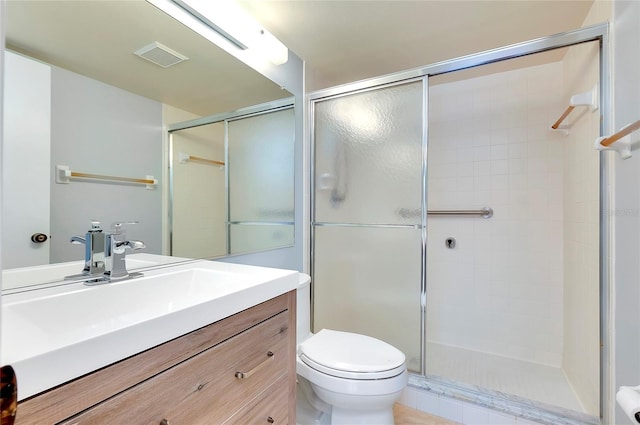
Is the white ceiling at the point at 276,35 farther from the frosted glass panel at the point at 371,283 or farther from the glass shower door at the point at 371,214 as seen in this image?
the frosted glass panel at the point at 371,283

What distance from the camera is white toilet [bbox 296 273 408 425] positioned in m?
1.20

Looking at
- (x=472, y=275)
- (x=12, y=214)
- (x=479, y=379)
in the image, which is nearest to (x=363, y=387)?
(x=479, y=379)

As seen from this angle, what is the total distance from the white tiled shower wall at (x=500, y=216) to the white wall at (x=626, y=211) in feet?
3.03

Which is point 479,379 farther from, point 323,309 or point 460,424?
point 323,309

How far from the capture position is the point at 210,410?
27.8 inches

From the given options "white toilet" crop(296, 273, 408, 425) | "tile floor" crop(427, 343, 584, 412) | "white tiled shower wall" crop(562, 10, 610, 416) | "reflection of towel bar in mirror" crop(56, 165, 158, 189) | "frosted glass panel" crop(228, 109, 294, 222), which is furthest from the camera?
"tile floor" crop(427, 343, 584, 412)

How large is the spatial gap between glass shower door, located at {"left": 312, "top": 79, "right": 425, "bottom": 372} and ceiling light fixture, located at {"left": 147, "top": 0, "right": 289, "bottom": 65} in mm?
539

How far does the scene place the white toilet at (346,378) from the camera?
120 centimetres

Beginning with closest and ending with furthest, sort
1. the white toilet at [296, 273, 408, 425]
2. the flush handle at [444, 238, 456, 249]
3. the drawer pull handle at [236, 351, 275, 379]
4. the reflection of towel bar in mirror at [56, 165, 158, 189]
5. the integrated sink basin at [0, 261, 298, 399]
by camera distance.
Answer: the integrated sink basin at [0, 261, 298, 399] < the drawer pull handle at [236, 351, 275, 379] < the reflection of towel bar in mirror at [56, 165, 158, 189] < the white toilet at [296, 273, 408, 425] < the flush handle at [444, 238, 456, 249]

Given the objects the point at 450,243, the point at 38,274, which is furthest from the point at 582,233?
the point at 38,274

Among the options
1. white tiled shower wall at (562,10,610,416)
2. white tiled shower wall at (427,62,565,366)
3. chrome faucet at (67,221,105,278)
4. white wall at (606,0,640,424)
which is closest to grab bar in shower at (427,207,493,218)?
white tiled shower wall at (427,62,565,366)

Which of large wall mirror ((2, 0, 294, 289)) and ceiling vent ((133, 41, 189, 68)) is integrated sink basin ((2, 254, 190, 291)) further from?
ceiling vent ((133, 41, 189, 68))

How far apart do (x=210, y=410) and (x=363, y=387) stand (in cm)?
70

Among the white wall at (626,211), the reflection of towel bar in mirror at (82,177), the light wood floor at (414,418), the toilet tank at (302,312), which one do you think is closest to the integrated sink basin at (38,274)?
the reflection of towel bar in mirror at (82,177)
